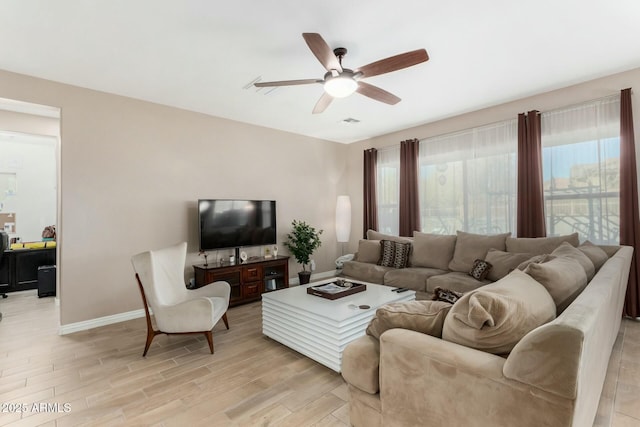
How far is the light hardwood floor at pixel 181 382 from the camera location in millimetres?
1954

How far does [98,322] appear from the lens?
3.59 metres

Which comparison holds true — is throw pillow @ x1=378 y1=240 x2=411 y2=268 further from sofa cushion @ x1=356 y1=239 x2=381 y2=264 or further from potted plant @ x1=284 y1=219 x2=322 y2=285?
potted plant @ x1=284 y1=219 x2=322 y2=285

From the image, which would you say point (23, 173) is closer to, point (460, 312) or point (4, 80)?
point (4, 80)

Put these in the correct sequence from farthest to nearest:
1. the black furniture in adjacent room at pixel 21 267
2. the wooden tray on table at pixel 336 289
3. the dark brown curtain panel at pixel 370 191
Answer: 1. the dark brown curtain panel at pixel 370 191
2. the black furniture in adjacent room at pixel 21 267
3. the wooden tray on table at pixel 336 289

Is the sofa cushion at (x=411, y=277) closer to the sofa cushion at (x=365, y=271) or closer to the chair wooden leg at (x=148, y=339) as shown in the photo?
the sofa cushion at (x=365, y=271)

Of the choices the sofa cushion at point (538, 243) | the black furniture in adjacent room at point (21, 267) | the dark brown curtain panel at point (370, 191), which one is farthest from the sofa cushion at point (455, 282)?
the black furniture in adjacent room at point (21, 267)

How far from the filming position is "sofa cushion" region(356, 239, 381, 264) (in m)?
4.79

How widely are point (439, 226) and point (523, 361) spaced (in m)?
4.16

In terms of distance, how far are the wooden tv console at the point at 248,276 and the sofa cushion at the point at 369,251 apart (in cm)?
119

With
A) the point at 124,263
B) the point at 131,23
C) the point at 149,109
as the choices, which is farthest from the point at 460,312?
the point at 149,109

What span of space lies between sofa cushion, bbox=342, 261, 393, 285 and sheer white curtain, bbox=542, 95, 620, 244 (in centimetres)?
217

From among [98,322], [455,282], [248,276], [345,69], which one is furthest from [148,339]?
[455,282]

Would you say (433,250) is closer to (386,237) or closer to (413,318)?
(386,237)

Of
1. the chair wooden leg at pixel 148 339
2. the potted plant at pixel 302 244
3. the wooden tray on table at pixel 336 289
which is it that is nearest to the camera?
Result: the chair wooden leg at pixel 148 339
